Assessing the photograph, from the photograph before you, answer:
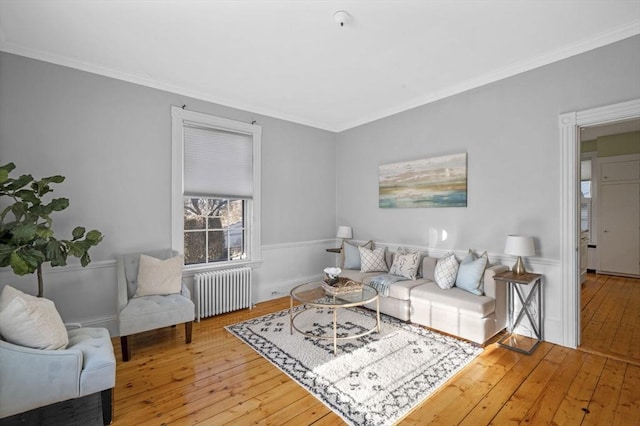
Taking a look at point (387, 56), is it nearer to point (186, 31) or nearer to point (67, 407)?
point (186, 31)

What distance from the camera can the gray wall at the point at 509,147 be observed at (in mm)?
2969

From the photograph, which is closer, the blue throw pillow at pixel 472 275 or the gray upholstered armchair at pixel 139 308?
the gray upholstered armchair at pixel 139 308

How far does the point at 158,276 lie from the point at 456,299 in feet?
10.7

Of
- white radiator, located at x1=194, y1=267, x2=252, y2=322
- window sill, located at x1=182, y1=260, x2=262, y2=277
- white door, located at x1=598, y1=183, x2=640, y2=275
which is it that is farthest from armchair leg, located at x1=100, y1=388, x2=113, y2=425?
white door, located at x1=598, y1=183, x2=640, y2=275

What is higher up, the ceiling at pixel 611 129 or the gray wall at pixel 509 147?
the ceiling at pixel 611 129

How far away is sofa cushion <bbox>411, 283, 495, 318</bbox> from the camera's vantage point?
3.13 metres

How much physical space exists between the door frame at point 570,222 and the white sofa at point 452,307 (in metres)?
0.56

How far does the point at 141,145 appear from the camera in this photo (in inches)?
143

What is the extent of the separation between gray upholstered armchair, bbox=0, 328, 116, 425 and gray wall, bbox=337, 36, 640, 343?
3.84m

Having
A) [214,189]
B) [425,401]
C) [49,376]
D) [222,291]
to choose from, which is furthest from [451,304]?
[49,376]

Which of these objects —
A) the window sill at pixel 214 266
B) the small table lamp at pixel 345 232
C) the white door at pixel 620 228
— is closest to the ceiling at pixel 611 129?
the white door at pixel 620 228

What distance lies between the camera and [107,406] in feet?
6.66

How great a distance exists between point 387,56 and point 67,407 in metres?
4.02

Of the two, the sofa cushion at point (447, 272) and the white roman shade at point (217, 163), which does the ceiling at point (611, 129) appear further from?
the white roman shade at point (217, 163)
